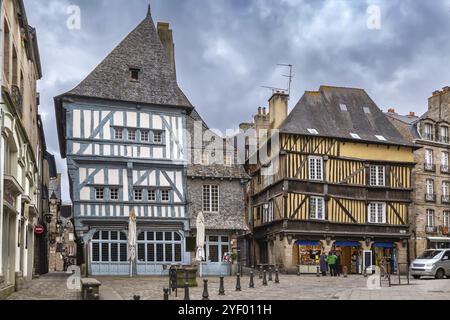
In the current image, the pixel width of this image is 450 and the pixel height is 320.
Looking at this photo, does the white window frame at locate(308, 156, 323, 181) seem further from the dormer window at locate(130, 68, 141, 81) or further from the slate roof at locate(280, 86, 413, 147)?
the dormer window at locate(130, 68, 141, 81)

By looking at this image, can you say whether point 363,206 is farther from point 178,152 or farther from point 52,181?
point 52,181

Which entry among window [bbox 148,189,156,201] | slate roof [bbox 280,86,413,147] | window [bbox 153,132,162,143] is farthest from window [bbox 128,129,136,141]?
slate roof [bbox 280,86,413,147]

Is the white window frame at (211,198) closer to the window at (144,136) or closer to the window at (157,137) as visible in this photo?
the window at (157,137)

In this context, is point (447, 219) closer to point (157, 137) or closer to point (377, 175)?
point (377, 175)

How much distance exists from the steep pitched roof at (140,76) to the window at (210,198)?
4.13 metres

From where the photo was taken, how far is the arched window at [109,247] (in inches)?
1123

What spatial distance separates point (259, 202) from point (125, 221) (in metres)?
12.2

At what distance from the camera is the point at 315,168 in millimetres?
35625

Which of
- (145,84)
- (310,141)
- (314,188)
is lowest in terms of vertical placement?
(314,188)

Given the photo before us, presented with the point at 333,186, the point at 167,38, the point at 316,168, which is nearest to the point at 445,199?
the point at 333,186
